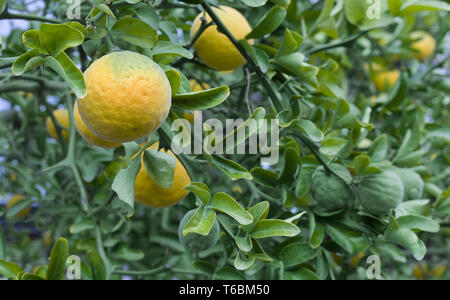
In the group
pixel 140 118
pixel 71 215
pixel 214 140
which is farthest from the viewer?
pixel 71 215

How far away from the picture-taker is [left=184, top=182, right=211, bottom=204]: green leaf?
694mm

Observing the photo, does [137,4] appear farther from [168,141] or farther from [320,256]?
[320,256]

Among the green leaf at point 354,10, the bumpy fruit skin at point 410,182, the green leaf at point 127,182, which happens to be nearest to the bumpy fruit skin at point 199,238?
the green leaf at point 127,182

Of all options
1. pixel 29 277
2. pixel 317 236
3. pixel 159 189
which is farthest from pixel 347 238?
pixel 29 277

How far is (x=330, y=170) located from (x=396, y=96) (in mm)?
511

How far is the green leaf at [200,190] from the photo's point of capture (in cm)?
69

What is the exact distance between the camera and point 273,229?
73cm

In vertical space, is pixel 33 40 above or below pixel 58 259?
above

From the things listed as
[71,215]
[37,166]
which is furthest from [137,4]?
[37,166]

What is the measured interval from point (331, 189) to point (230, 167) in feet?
0.90

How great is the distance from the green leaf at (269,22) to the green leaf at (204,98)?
0.27m

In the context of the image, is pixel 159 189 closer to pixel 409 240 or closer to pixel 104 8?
pixel 104 8

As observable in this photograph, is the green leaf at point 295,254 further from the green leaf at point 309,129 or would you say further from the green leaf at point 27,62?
the green leaf at point 27,62

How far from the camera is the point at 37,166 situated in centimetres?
154
